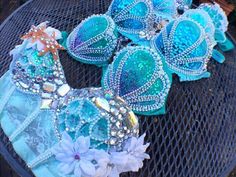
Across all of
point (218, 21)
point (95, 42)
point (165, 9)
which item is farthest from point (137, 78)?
point (218, 21)

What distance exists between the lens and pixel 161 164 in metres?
0.80

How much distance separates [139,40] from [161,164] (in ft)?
0.71

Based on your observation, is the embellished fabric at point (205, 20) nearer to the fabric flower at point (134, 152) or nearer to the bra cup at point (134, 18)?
the bra cup at point (134, 18)

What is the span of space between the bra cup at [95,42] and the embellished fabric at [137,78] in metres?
0.04

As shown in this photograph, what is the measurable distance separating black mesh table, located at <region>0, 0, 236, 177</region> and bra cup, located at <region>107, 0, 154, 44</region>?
9 centimetres

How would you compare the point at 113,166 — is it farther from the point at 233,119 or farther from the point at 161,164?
the point at 233,119

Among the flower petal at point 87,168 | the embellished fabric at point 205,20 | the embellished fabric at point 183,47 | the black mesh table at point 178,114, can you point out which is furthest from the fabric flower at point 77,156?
the embellished fabric at point 205,20

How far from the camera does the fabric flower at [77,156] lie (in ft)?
2.18

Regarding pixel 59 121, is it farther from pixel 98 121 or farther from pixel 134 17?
pixel 134 17

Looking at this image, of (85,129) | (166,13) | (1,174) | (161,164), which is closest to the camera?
(85,129)

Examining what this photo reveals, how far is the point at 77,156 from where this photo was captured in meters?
0.67

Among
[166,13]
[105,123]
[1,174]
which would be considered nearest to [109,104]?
[105,123]

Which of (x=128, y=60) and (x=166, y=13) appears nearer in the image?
(x=128, y=60)

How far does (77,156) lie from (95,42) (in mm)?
214
